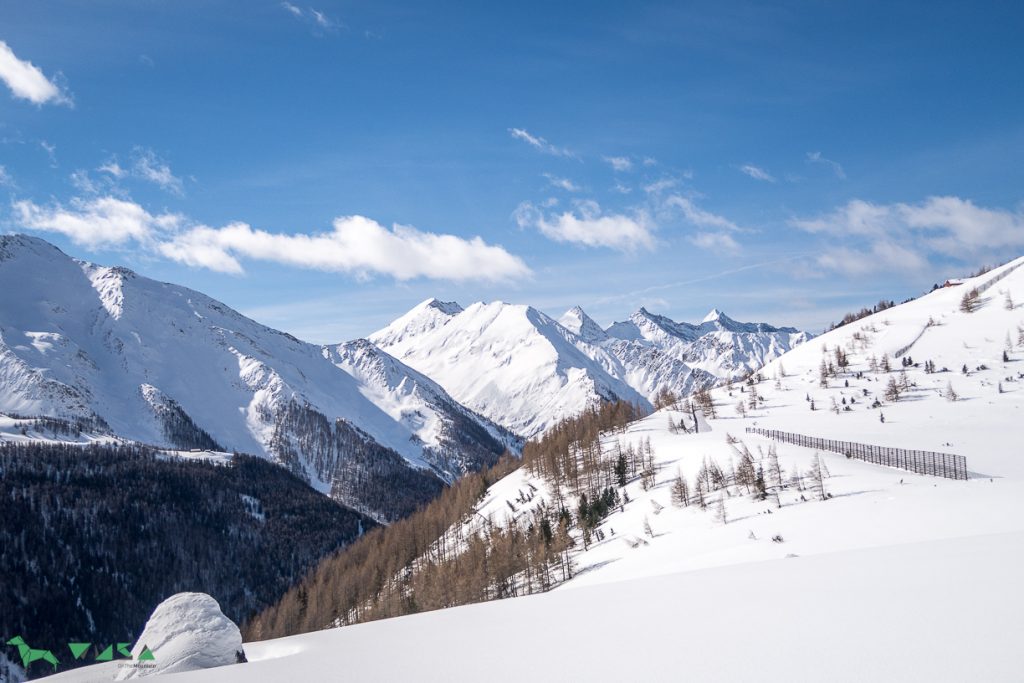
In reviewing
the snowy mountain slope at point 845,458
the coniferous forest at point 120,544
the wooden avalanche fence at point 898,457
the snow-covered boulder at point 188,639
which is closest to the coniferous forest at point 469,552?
the snowy mountain slope at point 845,458

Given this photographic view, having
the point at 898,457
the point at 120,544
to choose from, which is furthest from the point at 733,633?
the point at 120,544

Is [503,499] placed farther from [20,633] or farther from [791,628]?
[20,633]

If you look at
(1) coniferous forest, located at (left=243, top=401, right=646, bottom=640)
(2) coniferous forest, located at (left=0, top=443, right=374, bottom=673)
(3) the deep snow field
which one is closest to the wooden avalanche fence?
(3) the deep snow field

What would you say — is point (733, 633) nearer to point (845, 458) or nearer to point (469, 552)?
point (845, 458)

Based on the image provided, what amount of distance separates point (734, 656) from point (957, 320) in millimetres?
150893

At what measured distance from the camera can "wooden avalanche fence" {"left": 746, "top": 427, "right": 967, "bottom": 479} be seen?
1870 inches

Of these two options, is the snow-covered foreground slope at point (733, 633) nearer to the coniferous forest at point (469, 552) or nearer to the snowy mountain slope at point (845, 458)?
the snowy mountain slope at point (845, 458)

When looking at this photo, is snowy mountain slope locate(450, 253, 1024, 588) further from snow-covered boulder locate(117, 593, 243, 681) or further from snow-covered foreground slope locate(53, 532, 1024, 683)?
snow-covered boulder locate(117, 593, 243, 681)

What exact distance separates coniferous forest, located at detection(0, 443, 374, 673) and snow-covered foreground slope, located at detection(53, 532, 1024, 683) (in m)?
145

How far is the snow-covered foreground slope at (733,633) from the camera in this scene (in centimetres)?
971

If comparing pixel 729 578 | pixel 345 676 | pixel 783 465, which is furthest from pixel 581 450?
pixel 345 676

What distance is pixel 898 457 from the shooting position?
176 feet

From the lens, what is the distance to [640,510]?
59656mm

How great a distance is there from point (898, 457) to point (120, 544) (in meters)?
172
